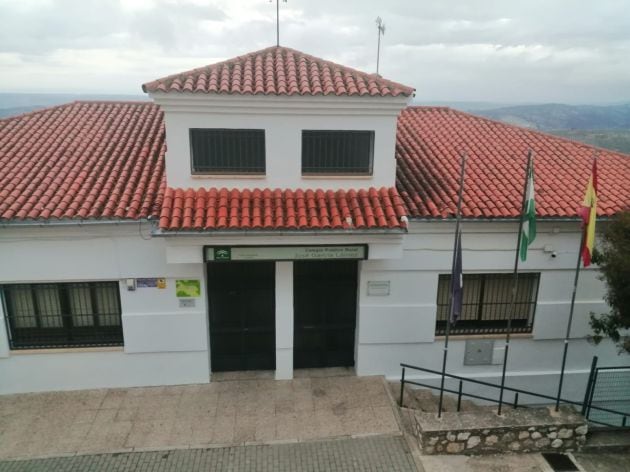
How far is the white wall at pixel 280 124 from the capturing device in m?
8.27

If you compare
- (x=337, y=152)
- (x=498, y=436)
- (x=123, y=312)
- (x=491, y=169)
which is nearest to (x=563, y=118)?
(x=491, y=169)

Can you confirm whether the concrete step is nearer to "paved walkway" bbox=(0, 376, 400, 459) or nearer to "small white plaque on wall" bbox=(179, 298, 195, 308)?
"paved walkway" bbox=(0, 376, 400, 459)

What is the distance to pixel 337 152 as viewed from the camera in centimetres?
888

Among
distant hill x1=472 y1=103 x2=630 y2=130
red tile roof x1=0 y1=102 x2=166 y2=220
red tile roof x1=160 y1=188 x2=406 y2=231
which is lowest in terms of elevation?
red tile roof x1=160 y1=188 x2=406 y2=231

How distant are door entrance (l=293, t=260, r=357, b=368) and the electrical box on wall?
2.45m

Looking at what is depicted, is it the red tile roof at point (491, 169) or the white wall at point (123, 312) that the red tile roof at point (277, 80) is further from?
the white wall at point (123, 312)

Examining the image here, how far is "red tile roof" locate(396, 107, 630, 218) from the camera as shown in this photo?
30.1 feet

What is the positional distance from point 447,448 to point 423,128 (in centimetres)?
814

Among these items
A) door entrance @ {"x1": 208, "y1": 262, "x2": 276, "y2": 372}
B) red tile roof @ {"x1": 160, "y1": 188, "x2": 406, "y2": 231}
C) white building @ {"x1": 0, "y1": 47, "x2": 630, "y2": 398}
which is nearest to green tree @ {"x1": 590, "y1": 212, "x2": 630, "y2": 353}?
white building @ {"x1": 0, "y1": 47, "x2": 630, "y2": 398}

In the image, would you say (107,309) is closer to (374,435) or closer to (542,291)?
(374,435)

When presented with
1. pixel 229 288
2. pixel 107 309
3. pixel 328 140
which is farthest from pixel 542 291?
pixel 107 309

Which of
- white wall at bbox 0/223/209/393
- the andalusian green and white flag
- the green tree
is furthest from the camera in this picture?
white wall at bbox 0/223/209/393

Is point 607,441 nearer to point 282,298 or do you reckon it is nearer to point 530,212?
point 530,212

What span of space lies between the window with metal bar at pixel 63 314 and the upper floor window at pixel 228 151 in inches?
114
